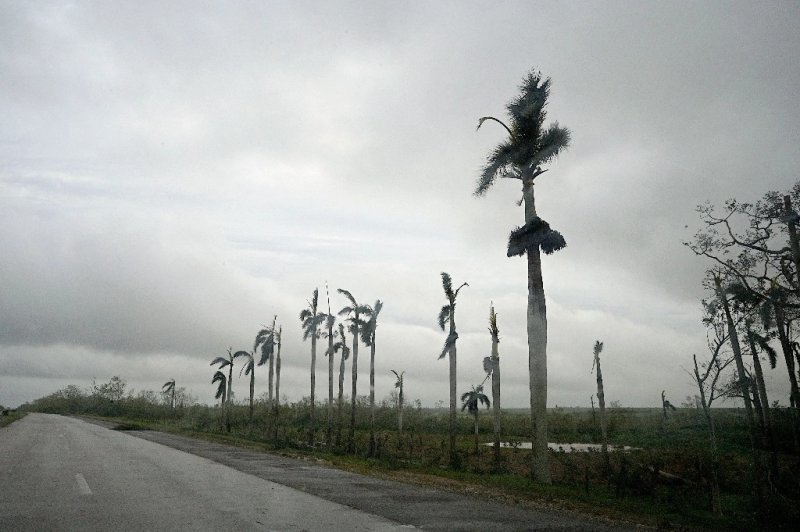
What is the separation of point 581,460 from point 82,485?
3333 cm

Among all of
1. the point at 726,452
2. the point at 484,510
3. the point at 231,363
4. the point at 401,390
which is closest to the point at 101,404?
the point at 231,363

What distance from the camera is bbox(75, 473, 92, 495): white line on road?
1082 cm

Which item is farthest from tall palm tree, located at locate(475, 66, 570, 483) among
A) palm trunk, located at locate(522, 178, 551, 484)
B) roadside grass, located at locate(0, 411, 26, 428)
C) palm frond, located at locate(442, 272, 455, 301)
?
roadside grass, located at locate(0, 411, 26, 428)

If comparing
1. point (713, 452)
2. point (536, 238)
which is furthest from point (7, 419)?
point (713, 452)

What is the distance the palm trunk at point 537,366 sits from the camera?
55.7ft

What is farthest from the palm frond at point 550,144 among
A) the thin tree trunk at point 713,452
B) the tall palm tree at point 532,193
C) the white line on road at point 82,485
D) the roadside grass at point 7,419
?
the roadside grass at point 7,419

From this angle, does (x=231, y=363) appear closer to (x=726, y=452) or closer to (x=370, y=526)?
(x=726, y=452)

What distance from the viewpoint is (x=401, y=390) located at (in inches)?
1902

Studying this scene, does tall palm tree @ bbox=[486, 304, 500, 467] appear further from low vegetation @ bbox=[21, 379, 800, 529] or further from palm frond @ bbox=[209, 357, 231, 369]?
palm frond @ bbox=[209, 357, 231, 369]

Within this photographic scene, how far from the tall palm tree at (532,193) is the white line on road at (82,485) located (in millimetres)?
12333

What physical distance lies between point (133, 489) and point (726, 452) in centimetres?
4790

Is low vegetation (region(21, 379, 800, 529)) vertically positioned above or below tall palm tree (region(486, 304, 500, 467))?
below

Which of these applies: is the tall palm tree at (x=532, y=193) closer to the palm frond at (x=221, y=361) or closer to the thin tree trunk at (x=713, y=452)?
the thin tree trunk at (x=713, y=452)

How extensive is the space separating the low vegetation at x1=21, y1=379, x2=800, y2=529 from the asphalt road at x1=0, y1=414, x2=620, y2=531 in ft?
7.08
